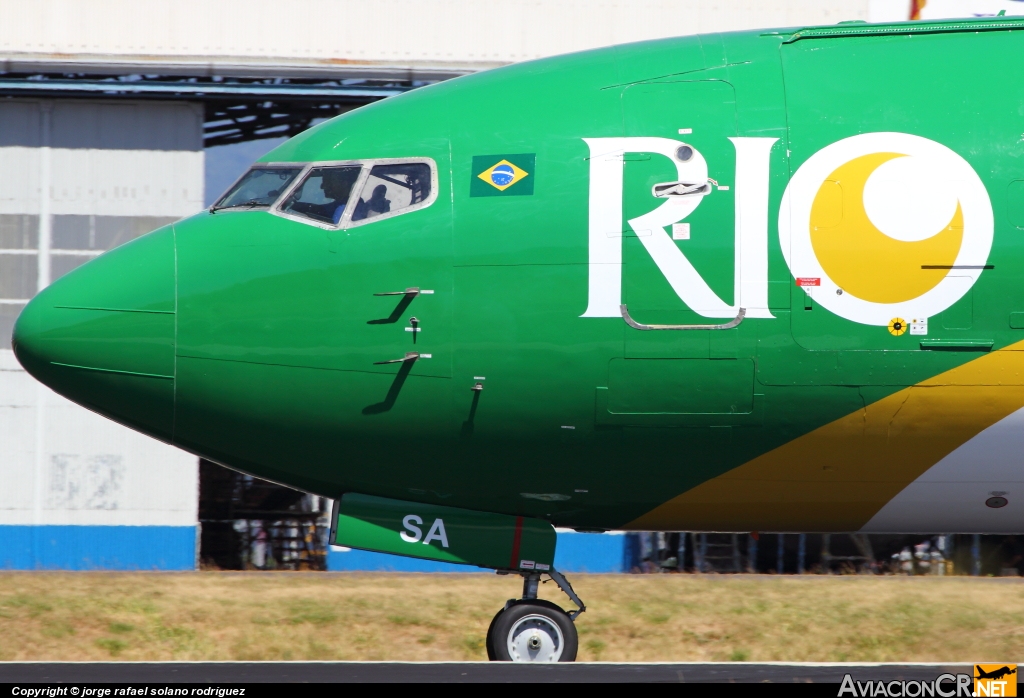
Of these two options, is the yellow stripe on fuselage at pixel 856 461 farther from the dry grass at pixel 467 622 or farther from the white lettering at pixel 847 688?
the dry grass at pixel 467 622

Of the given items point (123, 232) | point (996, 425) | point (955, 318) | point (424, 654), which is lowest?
point (424, 654)

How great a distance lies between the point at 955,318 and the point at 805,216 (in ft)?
4.25

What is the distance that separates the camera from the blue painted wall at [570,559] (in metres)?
20.0

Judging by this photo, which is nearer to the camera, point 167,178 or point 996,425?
point 996,425

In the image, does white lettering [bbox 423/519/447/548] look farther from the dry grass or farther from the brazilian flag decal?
the dry grass

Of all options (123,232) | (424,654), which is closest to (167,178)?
(123,232)

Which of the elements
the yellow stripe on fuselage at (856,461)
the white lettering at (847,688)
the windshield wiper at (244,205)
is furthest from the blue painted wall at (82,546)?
the white lettering at (847,688)

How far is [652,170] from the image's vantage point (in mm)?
8258

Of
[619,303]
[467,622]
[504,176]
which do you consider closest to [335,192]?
[504,176]

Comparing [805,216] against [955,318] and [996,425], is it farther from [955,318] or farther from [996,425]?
[996,425]

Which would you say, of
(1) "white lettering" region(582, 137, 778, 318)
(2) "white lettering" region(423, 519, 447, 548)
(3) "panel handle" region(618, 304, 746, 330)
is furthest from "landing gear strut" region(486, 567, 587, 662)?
(1) "white lettering" region(582, 137, 778, 318)

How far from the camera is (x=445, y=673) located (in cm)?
746

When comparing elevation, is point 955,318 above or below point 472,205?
below

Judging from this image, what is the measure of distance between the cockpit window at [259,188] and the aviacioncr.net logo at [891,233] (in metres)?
3.82
